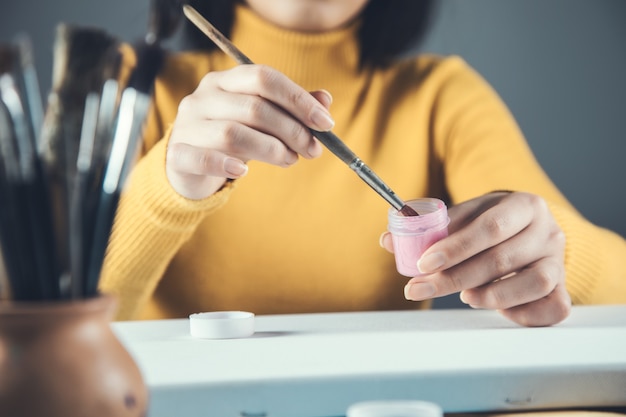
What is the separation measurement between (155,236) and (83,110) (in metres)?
0.64

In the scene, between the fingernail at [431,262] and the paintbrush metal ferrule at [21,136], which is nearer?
the paintbrush metal ferrule at [21,136]

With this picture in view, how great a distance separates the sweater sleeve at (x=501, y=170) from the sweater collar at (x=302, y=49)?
22cm

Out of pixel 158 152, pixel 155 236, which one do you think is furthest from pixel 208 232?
pixel 158 152

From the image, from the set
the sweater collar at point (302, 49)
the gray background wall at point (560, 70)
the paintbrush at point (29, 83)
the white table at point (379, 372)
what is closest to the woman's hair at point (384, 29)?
the sweater collar at point (302, 49)

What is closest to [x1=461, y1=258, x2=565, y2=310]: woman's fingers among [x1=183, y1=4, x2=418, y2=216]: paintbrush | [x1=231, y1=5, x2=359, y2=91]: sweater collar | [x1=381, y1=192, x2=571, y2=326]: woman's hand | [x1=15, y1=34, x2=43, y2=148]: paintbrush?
[x1=381, y1=192, x2=571, y2=326]: woman's hand

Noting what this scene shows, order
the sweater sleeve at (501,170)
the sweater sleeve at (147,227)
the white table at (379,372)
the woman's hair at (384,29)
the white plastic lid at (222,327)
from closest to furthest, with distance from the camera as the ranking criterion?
1. the white table at (379,372)
2. the white plastic lid at (222,327)
3. the sweater sleeve at (147,227)
4. the sweater sleeve at (501,170)
5. the woman's hair at (384,29)

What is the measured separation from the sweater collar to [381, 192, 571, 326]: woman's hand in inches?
27.9

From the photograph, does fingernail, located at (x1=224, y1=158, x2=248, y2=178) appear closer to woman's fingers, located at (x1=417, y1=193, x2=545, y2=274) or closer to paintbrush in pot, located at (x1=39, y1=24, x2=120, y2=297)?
woman's fingers, located at (x1=417, y1=193, x2=545, y2=274)

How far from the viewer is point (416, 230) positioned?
771 millimetres

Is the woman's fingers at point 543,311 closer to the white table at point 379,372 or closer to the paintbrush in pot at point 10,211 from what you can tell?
the white table at point 379,372

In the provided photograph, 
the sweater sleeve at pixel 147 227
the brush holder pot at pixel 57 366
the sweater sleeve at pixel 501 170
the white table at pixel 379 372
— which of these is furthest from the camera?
the sweater sleeve at pixel 501 170

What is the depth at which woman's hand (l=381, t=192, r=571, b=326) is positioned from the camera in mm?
806

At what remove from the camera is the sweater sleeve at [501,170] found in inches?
43.1

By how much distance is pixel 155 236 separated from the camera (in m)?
1.03
